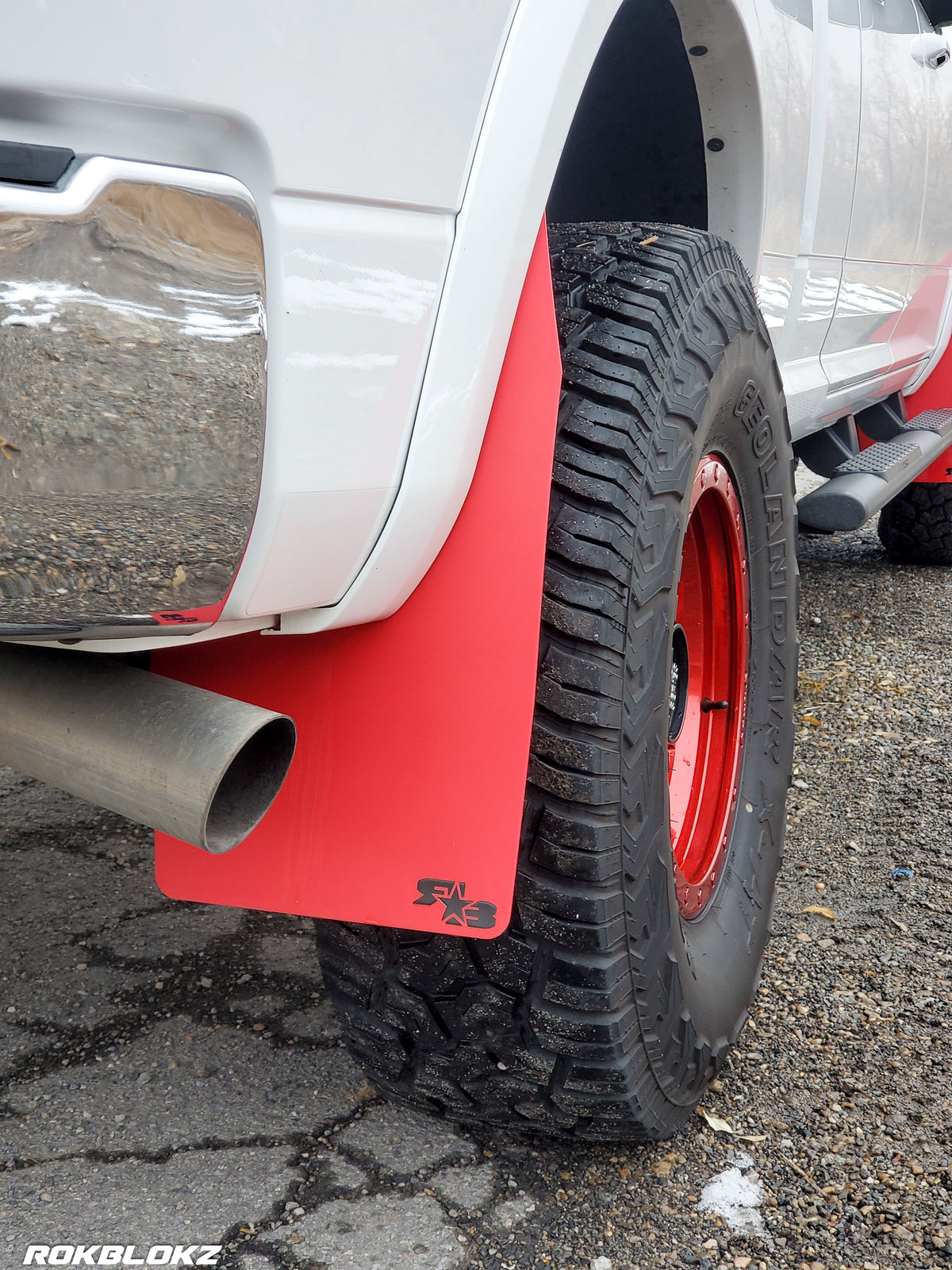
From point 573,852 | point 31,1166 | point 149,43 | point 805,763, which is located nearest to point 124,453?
point 149,43

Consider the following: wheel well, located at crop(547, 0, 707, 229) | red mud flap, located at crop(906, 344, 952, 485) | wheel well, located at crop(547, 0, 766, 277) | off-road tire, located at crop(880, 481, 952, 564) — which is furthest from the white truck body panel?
off-road tire, located at crop(880, 481, 952, 564)

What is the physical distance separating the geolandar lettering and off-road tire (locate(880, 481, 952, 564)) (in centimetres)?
400

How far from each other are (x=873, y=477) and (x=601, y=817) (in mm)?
2288

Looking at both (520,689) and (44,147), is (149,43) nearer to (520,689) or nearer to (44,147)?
(44,147)

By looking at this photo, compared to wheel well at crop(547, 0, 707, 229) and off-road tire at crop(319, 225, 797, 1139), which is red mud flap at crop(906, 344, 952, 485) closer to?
wheel well at crop(547, 0, 707, 229)

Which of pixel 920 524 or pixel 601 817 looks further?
pixel 920 524

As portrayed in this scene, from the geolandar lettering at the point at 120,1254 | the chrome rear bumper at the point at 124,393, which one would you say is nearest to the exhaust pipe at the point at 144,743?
the chrome rear bumper at the point at 124,393

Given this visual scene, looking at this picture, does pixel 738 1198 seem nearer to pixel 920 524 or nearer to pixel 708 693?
pixel 708 693

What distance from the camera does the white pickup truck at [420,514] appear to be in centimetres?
74

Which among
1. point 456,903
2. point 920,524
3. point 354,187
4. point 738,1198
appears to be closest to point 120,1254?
point 456,903

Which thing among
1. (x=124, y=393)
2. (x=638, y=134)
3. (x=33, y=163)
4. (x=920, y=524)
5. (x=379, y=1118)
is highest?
(x=638, y=134)

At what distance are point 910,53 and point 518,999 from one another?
2.53 metres

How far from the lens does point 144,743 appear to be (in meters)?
0.96

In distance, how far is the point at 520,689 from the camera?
1.09 m
